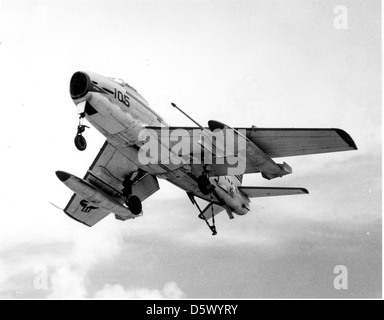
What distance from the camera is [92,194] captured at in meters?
25.6

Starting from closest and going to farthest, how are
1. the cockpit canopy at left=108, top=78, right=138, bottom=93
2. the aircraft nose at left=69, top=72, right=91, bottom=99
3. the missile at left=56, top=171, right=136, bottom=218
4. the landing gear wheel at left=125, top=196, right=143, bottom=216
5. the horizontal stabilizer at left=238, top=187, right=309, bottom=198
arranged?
the aircraft nose at left=69, top=72, right=91, bottom=99, the cockpit canopy at left=108, top=78, right=138, bottom=93, the missile at left=56, top=171, right=136, bottom=218, the landing gear wheel at left=125, top=196, right=143, bottom=216, the horizontal stabilizer at left=238, top=187, right=309, bottom=198

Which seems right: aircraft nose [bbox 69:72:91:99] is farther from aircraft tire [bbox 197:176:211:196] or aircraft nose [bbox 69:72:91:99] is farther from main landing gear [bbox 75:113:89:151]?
aircraft tire [bbox 197:176:211:196]

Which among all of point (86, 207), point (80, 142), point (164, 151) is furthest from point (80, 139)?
point (86, 207)

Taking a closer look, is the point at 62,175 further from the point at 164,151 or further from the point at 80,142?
the point at 164,151

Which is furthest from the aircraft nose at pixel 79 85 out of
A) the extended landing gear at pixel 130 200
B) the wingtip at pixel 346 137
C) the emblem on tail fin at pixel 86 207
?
the wingtip at pixel 346 137

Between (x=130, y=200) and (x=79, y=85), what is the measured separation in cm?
708

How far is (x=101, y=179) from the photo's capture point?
26672mm

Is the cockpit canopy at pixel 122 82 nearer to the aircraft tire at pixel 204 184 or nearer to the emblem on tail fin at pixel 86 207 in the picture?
the aircraft tire at pixel 204 184

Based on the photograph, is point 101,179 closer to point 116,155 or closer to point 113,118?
point 116,155

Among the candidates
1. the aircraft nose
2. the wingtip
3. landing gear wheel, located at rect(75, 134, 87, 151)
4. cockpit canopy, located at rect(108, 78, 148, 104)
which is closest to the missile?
landing gear wheel, located at rect(75, 134, 87, 151)

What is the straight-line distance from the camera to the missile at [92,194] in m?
24.5

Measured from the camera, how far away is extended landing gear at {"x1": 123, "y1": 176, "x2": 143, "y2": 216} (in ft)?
87.9

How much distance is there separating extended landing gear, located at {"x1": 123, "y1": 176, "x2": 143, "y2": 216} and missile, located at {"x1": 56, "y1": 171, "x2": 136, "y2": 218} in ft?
0.75
